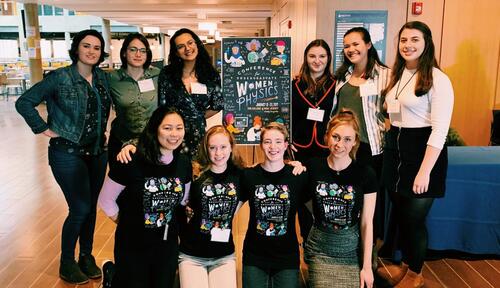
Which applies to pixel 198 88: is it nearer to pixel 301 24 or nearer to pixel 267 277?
pixel 267 277

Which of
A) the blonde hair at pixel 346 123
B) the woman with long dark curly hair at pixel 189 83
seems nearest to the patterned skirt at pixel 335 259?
the blonde hair at pixel 346 123

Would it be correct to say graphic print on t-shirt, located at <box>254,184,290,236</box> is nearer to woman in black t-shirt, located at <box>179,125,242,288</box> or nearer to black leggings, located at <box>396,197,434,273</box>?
woman in black t-shirt, located at <box>179,125,242,288</box>

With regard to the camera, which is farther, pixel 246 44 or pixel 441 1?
pixel 441 1

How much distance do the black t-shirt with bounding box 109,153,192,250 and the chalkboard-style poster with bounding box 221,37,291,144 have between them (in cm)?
131

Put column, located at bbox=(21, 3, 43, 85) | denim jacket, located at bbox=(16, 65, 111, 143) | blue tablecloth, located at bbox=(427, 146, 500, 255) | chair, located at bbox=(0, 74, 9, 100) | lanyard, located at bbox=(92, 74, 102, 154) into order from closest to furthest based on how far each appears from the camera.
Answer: denim jacket, located at bbox=(16, 65, 111, 143)
lanyard, located at bbox=(92, 74, 102, 154)
blue tablecloth, located at bbox=(427, 146, 500, 255)
column, located at bbox=(21, 3, 43, 85)
chair, located at bbox=(0, 74, 9, 100)

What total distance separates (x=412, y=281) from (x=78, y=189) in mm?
2113

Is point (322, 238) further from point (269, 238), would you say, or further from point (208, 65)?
point (208, 65)

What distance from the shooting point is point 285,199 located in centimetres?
216

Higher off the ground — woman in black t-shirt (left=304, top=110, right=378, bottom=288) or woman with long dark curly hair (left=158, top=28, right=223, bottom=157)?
woman with long dark curly hair (left=158, top=28, right=223, bottom=157)

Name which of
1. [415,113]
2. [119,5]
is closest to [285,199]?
[415,113]

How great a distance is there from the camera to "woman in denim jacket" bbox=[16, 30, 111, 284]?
253cm

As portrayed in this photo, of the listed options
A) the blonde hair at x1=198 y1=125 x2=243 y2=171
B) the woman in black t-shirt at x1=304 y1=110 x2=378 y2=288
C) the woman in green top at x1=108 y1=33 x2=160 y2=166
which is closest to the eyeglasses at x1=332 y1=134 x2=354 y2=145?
the woman in black t-shirt at x1=304 y1=110 x2=378 y2=288

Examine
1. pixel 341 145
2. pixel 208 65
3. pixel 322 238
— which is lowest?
pixel 322 238

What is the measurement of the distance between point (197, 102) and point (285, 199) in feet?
3.08
